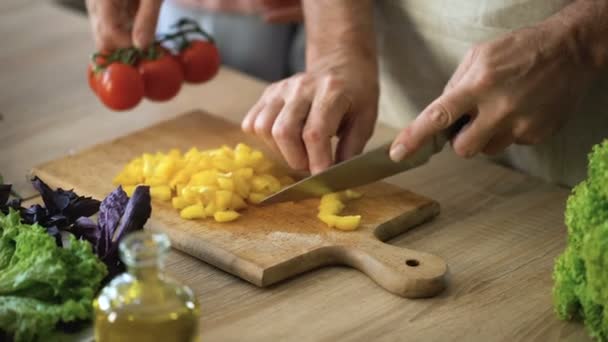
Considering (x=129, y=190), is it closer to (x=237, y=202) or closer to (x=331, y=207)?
(x=237, y=202)

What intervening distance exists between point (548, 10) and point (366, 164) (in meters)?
0.46

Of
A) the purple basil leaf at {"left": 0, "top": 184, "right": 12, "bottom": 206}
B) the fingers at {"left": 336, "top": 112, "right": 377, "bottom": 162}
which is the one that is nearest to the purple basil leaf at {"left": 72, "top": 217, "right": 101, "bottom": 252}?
the purple basil leaf at {"left": 0, "top": 184, "right": 12, "bottom": 206}

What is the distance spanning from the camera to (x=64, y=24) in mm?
2656

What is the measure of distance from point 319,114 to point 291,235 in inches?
10.2

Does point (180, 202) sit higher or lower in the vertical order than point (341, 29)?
lower

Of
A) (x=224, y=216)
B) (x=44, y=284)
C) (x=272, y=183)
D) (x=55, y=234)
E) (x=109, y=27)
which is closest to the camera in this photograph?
(x=44, y=284)

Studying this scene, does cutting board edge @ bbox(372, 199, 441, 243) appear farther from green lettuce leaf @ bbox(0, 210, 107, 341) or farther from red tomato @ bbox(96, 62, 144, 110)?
red tomato @ bbox(96, 62, 144, 110)

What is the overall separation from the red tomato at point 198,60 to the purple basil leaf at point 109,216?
0.71 meters

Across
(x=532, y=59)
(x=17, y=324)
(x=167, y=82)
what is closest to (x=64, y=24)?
(x=167, y=82)

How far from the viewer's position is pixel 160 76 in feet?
6.69

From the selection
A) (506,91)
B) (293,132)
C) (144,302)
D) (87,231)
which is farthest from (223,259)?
(506,91)

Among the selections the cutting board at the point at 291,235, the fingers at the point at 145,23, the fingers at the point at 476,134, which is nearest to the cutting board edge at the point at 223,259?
the cutting board at the point at 291,235

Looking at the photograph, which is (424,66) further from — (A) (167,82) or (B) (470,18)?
(A) (167,82)

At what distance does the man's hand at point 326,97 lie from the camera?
5.74 ft
